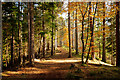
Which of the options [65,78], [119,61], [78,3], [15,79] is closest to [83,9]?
[78,3]

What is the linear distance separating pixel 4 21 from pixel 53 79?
11.2m

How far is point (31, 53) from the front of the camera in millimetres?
9391

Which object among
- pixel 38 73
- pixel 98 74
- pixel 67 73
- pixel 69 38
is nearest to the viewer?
pixel 98 74

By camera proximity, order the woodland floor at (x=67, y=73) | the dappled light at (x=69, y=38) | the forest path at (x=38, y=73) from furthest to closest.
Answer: the dappled light at (x=69, y=38), the forest path at (x=38, y=73), the woodland floor at (x=67, y=73)

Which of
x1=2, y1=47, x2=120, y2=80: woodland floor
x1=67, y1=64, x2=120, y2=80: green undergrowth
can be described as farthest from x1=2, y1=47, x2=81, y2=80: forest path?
x1=67, y1=64, x2=120, y2=80: green undergrowth

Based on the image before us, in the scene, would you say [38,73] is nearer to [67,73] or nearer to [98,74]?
[67,73]

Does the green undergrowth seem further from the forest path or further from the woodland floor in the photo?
the forest path

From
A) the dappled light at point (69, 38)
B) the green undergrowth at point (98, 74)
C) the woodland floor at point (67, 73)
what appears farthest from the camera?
the dappled light at point (69, 38)

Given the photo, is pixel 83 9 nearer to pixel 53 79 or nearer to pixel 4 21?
pixel 53 79

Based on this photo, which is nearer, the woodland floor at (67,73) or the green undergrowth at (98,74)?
the green undergrowth at (98,74)

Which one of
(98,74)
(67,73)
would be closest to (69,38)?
(67,73)

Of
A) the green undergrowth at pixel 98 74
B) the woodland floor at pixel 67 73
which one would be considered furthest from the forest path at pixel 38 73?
the green undergrowth at pixel 98 74

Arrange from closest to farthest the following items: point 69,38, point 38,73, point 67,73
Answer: point 67,73
point 38,73
point 69,38

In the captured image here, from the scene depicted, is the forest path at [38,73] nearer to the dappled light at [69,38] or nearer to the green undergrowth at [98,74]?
the dappled light at [69,38]
